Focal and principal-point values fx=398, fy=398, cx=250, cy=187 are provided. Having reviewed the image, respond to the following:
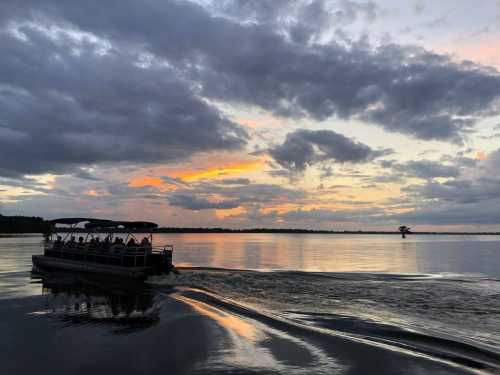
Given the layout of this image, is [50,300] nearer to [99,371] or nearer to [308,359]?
[99,371]

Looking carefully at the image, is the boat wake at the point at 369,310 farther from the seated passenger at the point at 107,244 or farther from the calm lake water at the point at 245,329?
the seated passenger at the point at 107,244

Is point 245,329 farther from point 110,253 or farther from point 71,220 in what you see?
point 71,220

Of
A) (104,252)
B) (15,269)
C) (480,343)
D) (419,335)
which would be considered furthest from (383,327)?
(15,269)

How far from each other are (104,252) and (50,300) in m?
12.2

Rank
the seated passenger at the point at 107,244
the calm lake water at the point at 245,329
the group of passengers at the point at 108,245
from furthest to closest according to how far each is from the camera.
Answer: the seated passenger at the point at 107,244
the group of passengers at the point at 108,245
the calm lake water at the point at 245,329

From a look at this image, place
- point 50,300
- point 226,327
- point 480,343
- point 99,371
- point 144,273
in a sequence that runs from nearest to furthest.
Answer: point 99,371, point 480,343, point 226,327, point 50,300, point 144,273

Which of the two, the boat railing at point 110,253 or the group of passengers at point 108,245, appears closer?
the boat railing at point 110,253

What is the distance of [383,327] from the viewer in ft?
56.3

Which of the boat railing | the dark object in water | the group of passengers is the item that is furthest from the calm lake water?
the group of passengers

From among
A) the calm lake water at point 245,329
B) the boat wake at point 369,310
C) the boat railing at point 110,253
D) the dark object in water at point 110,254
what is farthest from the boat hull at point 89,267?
the calm lake water at point 245,329

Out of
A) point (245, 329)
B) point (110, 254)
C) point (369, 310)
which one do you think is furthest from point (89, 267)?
point (369, 310)

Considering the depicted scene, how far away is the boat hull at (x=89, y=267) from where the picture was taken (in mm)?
31453

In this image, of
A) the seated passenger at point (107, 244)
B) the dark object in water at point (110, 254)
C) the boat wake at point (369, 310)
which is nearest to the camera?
the boat wake at point (369, 310)

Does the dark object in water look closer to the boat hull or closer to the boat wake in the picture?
the boat hull
